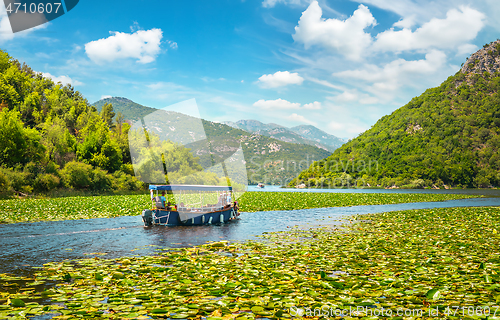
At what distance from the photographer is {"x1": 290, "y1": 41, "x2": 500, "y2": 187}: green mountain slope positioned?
5187 inches

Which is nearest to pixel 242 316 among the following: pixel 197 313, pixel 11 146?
pixel 197 313

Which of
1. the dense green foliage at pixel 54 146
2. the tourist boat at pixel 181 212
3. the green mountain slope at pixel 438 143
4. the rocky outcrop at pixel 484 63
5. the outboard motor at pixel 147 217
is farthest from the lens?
the rocky outcrop at pixel 484 63

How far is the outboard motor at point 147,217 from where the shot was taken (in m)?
23.4

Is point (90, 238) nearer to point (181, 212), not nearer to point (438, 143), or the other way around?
point (181, 212)

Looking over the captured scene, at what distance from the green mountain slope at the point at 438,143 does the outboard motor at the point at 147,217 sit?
131 meters

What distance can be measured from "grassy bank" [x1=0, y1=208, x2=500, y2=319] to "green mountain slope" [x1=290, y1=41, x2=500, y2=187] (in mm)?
134045

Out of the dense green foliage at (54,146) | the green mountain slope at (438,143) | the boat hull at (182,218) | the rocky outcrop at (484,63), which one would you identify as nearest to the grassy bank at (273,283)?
the boat hull at (182,218)

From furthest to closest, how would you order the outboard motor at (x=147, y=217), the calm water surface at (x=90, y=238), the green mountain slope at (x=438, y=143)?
1. the green mountain slope at (x=438, y=143)
2. the outboard motor at (x=147, y=217)
3. the calm water surface at (x=90, y=238)

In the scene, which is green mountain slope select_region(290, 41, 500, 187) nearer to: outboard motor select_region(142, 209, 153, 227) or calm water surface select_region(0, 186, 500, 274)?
calm water surface select_region(0, 186, 500, 274)

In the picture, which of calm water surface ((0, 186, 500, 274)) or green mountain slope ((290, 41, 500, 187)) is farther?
green mountain slope ((290, 41, 500, 187))

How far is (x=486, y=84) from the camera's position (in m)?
156

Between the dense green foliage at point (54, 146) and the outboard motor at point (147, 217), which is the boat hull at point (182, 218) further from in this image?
the dense green foliage at point (54, 146)

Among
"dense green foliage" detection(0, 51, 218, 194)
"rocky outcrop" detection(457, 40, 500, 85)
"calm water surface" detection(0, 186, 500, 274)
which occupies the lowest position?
"calm water surface" detection(0, 186, 500, 274)

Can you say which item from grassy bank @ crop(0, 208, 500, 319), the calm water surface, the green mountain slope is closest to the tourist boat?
the calm water surface
